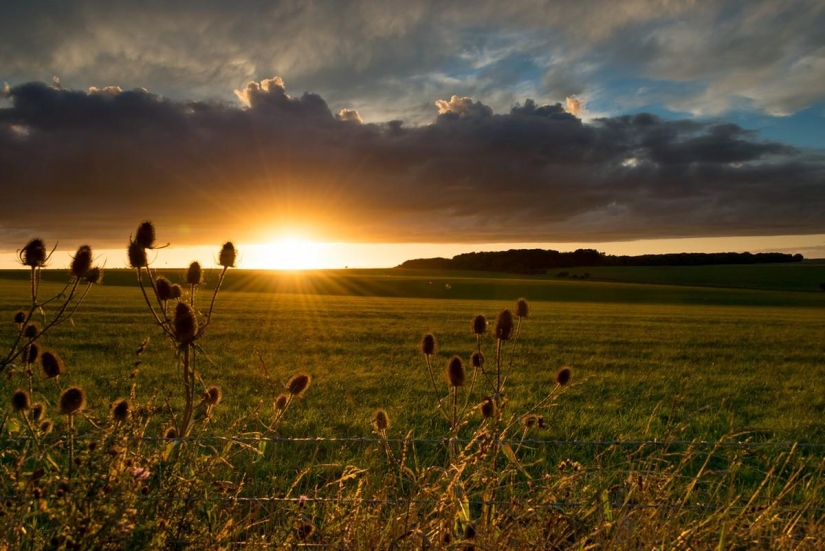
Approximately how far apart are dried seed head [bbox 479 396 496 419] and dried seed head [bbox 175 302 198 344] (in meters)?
1.51

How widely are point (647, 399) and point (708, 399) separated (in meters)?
1.27

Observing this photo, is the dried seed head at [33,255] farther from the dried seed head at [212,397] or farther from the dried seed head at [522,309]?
the dried seed head at [522,309]

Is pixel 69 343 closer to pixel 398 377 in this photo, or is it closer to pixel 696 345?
pixel 398 377

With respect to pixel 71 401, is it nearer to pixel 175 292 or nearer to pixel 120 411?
pixel 120 411

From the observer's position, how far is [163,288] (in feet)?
10.8

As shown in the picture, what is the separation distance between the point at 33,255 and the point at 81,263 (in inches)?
11.7

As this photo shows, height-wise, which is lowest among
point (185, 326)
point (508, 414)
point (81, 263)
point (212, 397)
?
point (508, 414)

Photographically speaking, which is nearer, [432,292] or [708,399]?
[708,399]

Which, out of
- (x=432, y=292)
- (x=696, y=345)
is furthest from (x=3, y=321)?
(x=432, y=292)

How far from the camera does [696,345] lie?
19656mm

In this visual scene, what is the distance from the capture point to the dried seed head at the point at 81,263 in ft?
9.93

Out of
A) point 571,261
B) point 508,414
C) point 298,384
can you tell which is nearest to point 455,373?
point 298,384

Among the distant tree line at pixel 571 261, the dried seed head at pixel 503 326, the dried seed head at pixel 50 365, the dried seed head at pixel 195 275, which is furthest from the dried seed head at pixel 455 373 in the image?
the distant tree line at pixel 571 261

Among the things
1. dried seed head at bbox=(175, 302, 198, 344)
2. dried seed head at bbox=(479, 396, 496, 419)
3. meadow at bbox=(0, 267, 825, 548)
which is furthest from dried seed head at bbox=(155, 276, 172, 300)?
dried seed head at bbox=(479, 396, 496, 419)
